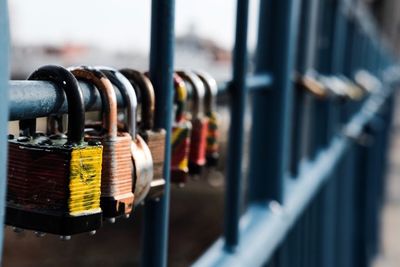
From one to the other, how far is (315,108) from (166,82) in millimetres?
1916

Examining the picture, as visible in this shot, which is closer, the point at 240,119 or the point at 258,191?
the point at 240,119

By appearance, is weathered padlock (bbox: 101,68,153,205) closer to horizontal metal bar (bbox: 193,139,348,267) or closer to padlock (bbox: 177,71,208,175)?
padlock (bbox: 177,71,208,175)

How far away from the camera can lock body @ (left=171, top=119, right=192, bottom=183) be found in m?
0.89

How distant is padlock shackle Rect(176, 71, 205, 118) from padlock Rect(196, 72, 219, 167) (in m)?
0.02

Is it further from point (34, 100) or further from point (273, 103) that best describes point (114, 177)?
point (273, 103)

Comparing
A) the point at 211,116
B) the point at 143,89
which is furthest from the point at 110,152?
the point at 211,116

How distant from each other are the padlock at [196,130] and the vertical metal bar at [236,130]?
0.24m

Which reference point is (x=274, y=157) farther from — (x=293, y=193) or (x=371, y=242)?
(x=371, y=242)

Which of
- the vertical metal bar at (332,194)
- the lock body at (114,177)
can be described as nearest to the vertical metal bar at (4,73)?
the lock body at (114,177)

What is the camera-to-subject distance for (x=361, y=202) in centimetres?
445

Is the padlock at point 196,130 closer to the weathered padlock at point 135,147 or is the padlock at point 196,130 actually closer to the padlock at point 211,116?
the padlock at point 211,116

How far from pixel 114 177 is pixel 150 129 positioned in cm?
15

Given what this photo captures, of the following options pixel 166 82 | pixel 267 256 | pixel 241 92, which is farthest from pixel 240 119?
pixel 166 82

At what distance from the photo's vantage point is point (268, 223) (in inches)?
60.1
